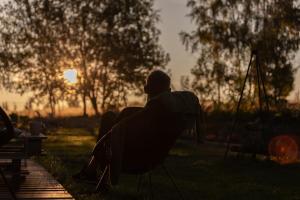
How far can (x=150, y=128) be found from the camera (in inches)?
221

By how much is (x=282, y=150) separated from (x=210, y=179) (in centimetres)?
369

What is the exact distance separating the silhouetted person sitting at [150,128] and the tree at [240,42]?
86.4 feet

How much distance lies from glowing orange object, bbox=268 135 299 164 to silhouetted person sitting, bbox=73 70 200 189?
6723mm

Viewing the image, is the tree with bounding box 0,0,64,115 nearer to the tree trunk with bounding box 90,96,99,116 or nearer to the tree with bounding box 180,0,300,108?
the tree trunk with bounding box 90,96,99,116

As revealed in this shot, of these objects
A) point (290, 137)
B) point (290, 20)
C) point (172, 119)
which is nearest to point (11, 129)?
point (172, 119)

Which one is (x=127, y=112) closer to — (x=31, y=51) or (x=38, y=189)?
(x=38, y=189)

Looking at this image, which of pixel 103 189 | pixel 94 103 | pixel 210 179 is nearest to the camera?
pixel 103 189

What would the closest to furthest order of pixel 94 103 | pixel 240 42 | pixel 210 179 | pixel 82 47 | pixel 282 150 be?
1. pixel 210 179
2. pixel 282 150
3. pixel 240 42
4. pixel 82 47
5. pixel 94 103

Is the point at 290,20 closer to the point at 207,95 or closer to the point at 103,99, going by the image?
the point at 207,95

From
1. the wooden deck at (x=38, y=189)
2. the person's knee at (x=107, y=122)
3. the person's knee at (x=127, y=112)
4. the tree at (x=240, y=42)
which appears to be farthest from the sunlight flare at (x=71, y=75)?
the person's knee at (x=127, y=112)

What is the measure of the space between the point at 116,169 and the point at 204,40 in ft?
90.7

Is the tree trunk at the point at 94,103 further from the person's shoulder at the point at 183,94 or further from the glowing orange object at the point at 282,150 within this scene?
the person's shoulder at the point at 183,94

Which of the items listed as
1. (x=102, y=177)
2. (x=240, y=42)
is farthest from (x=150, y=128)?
(x=240, y=42)

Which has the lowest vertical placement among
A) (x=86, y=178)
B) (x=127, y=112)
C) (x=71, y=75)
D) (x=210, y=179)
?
(x=210, y=179)
